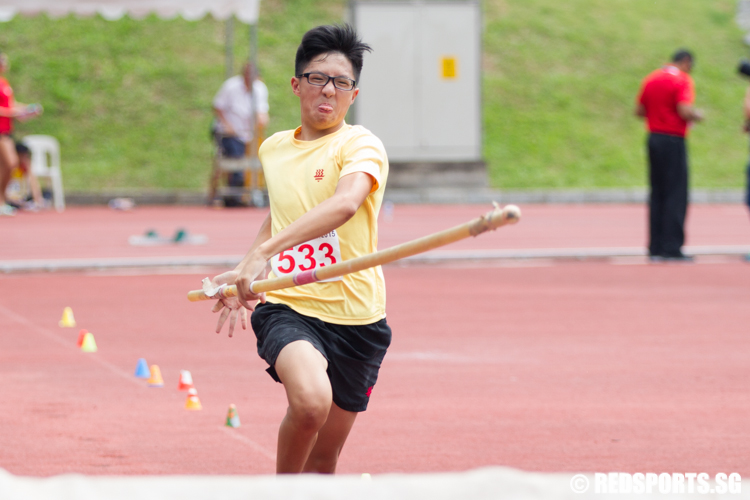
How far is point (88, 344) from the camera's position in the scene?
7215 mm

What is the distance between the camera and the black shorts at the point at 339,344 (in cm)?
357

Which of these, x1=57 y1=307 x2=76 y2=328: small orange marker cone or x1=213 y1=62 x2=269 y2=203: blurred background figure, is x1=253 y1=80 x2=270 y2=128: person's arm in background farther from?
x1=57 y1=307 x2=76 y2=328: small orange marker cone

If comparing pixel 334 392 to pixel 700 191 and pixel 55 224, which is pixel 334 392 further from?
pixel 700 191

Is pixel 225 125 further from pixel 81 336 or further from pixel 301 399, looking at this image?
pixel 301 399

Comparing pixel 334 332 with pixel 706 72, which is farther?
pixel 706 72

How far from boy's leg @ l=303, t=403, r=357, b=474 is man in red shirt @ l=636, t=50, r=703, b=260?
29.8 feet

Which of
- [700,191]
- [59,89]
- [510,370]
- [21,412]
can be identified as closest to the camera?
[21,412]

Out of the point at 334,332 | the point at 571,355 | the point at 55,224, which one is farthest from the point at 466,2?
the point at 334,332

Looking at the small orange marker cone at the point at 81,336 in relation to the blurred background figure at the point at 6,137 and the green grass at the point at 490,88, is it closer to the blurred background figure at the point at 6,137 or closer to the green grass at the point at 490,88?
the blurred background figure at the point at 6,137

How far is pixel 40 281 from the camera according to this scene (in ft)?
34.7

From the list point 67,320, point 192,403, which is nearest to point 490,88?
point 67,320

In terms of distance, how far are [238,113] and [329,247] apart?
16757mm

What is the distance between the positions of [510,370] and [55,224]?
12.3 m

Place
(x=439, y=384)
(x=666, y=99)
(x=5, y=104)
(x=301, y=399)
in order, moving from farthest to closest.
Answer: (x=5, y=104) → (x=666, y=99) → (x=439, y=384) → (x=301, y=399)
